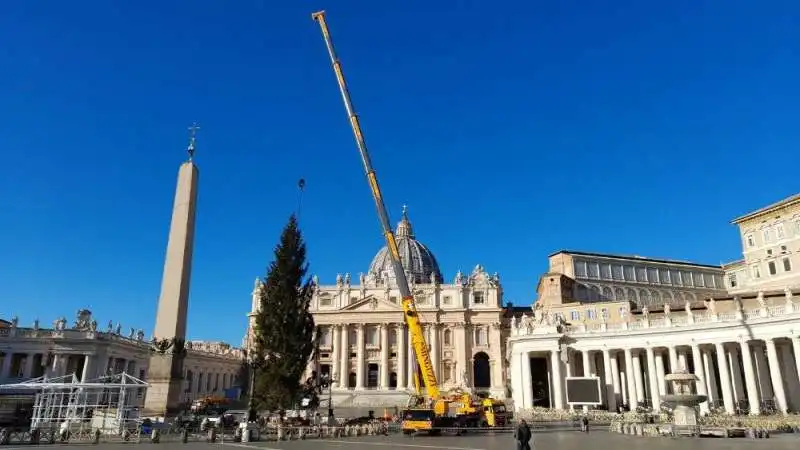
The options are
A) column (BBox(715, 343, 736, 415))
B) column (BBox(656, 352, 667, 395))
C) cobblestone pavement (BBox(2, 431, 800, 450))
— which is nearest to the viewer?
cobblestone pavement (BBox(2, 431, 800, 450))

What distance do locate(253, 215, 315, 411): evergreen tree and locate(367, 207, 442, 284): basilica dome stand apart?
6744cm

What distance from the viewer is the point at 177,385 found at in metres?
26.5

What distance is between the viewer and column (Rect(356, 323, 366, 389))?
277 ft

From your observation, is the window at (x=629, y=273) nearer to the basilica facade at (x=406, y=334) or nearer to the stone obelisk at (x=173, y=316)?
the basilica facade at (x=406, y=334)

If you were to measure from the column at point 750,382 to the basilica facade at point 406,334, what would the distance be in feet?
155

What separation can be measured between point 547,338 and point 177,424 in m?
31.7

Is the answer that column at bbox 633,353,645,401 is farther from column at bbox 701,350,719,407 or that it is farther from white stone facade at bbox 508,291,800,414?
column at bbox 701,350,719,407

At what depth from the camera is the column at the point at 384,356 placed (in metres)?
84.4

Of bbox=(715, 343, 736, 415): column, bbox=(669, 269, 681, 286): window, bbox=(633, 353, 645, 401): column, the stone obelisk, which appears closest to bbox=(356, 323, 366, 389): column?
bbox=(669, 269, 681, 286): window

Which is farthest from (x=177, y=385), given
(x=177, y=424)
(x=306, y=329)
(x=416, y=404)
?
(x=416, y=404)

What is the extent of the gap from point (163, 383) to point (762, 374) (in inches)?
1624

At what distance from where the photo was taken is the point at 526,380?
47.7 metres

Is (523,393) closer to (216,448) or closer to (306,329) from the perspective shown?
(306,329)

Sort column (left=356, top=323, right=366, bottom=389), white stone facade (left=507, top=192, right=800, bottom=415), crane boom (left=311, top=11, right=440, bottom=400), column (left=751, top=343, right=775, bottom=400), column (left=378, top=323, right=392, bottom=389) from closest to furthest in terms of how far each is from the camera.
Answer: crane boom (left=311, top=11, right=440, bottom=400) < white stone facade (left=507, top=192, right=800, bottom=415) < column (left=751, top=343, right=775, bottom=400) < column (left=378, top=323, right=392, bottom=389) < column (left=356, top=323, right=366, bottom=389)
